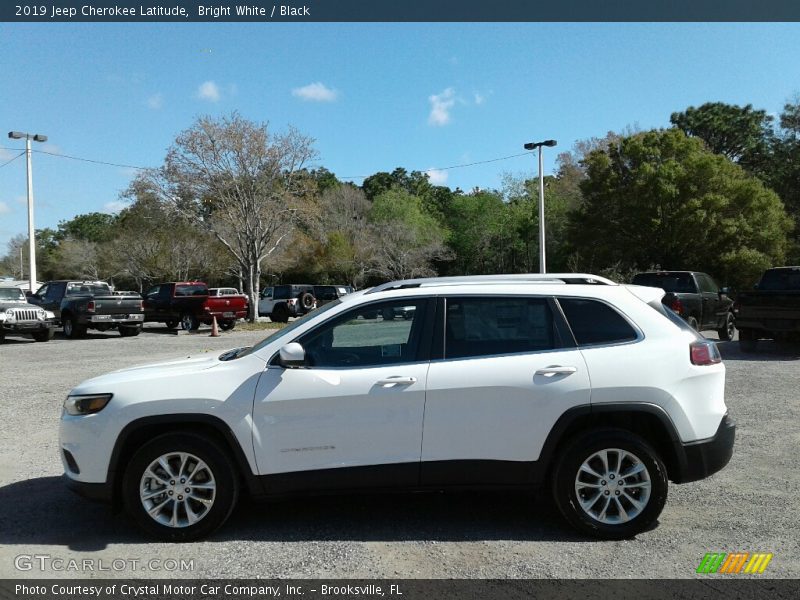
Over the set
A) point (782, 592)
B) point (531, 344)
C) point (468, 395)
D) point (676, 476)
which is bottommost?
point (782, 592)

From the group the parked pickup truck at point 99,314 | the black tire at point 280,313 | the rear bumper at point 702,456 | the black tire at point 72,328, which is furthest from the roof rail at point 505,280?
the black tire at point 280,313

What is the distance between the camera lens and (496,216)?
53.2m

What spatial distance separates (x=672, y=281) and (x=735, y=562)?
1316 centimetres

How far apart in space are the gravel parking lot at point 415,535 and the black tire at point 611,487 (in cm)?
11

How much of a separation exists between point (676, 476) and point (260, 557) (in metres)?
2.82

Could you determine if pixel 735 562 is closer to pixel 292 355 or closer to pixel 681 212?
pixel 292 355

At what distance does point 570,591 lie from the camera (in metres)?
3.63

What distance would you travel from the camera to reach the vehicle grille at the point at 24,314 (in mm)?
19922

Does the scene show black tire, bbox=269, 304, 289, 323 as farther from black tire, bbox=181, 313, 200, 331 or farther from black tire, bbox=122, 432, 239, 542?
black tire, bbox=122, 432, 239, 542

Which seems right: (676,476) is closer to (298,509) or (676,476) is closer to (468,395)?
(468,395)

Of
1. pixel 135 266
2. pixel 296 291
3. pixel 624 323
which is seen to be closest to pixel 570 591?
pixel 624 323

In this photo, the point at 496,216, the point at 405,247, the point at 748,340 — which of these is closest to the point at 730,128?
the point at 496,216

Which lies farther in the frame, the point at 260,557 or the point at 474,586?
the point at 260,557
